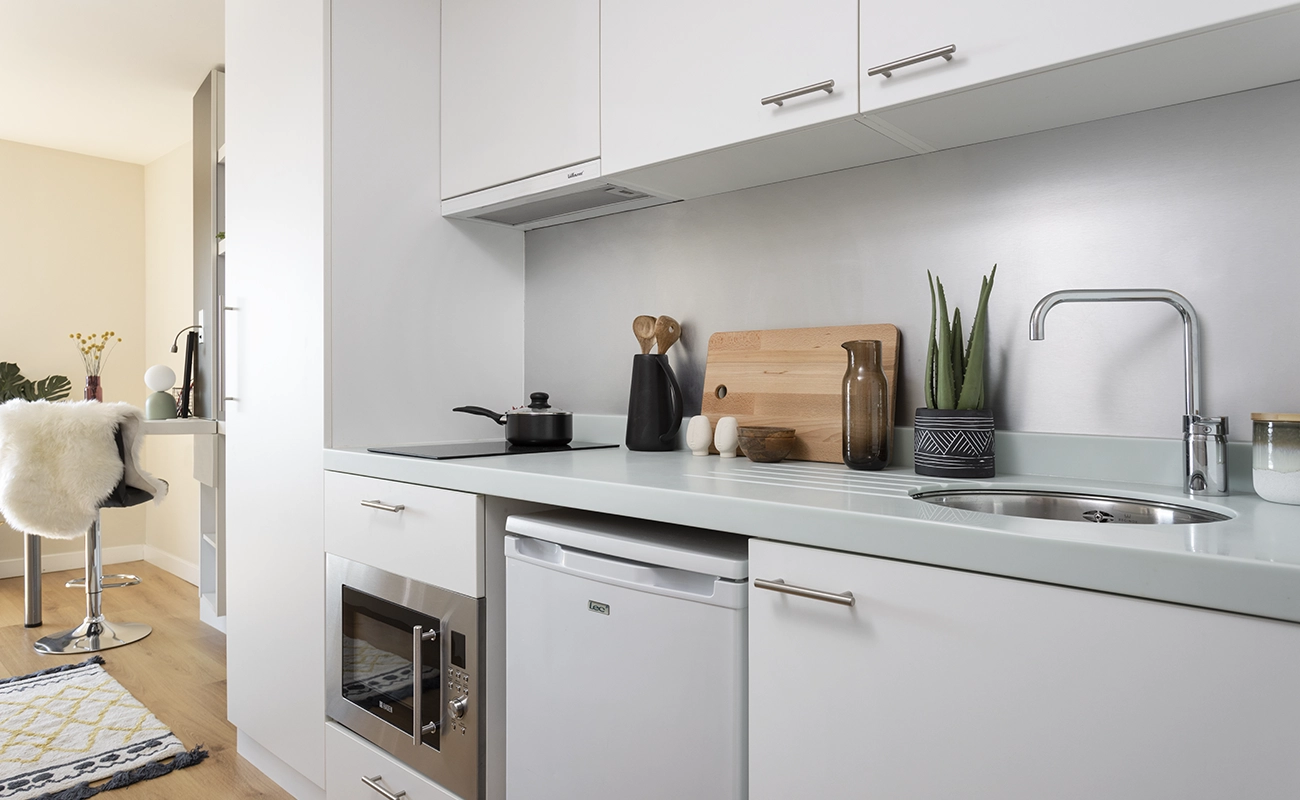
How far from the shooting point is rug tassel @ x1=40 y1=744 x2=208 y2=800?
211 cm

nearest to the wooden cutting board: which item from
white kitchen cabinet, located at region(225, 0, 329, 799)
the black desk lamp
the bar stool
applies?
white kitchen cabinet, located at region(225, 0, 329, 799)

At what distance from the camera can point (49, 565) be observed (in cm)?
484

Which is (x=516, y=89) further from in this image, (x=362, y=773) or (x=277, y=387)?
(x=362, y=773)

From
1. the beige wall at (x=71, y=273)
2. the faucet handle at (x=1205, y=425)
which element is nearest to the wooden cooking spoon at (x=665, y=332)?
the faucet handle at (x=1205, y=425)

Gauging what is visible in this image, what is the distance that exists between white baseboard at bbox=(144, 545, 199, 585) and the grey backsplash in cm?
396

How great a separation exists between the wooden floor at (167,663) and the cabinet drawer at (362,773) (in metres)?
0.35

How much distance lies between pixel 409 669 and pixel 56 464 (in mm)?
2452

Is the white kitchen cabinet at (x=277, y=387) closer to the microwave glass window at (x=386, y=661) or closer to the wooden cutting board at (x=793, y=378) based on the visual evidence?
the microwave glass window at (x=386, y=661)

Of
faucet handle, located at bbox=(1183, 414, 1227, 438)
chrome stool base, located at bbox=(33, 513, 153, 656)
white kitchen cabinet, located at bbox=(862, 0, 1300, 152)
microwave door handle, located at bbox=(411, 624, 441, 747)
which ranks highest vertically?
white kitchen cabinet, located at bbox=(862, 0, 1300, 152)

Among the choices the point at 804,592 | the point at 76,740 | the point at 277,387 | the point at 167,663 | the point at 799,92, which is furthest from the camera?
the point at 167,663

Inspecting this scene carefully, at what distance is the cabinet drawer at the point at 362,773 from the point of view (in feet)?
5.38

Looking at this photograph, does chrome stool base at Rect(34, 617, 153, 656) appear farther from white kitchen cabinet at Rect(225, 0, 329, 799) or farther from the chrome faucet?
the chrome faucet

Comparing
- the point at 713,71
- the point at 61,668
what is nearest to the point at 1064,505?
the point at 713,71

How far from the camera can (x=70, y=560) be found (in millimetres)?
4902
